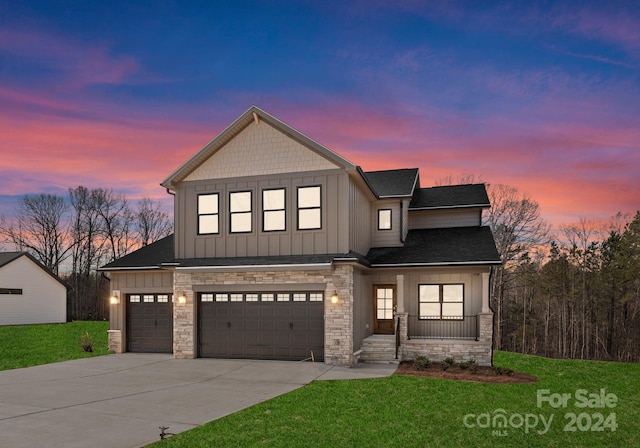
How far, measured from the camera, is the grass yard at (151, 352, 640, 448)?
7441mm

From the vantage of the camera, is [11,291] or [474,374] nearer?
[474,374]

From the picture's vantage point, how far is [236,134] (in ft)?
55.5

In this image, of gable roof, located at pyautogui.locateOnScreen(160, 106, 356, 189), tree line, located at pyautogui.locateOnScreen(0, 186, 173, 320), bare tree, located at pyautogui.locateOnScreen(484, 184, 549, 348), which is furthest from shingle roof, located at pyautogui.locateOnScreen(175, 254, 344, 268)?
tree line, located at pyautogui.locateOnScreen(0, 186, 173, 320)

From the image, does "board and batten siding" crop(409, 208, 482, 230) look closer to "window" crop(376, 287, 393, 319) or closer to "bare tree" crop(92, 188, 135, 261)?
"window" crop(376, 287, 393, 319)

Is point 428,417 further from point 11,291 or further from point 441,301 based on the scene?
point 11,291

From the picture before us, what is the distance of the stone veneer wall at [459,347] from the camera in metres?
15.9

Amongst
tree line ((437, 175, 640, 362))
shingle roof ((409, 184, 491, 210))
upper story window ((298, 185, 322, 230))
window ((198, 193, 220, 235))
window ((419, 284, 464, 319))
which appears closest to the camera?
upper story window ((298, 185, 322, 230))

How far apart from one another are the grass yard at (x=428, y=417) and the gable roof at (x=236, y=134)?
7243mm

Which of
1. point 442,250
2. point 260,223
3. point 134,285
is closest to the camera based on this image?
point 260,223

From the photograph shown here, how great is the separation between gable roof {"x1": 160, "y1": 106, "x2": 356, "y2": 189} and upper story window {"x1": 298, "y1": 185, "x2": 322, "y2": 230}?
1236mm

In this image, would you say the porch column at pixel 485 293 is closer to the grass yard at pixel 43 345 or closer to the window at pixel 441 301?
the window at pixel 441 301

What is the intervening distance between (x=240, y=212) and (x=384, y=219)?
6.61 m

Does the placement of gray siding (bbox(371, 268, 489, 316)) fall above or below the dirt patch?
above

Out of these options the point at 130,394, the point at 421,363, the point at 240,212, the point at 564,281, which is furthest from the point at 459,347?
the point at 564,281
